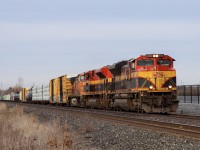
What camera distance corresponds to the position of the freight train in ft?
70.5

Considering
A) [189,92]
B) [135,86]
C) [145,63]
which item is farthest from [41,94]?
[145,63]

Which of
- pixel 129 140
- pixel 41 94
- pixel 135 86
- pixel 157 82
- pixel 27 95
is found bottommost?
pixel 129 140

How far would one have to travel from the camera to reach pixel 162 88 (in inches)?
859

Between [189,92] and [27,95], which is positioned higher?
[189,92]

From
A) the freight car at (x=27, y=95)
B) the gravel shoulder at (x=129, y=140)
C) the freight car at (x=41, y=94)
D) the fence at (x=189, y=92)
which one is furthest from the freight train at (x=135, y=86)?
the freight car at (x=27, y=95)

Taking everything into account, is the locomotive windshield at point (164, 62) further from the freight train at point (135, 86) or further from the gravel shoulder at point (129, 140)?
the gravel shoulder at point (129, 140)

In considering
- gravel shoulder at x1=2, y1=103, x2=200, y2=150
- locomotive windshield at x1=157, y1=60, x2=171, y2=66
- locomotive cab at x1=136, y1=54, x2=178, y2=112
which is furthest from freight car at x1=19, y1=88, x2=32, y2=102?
gravel shoulder at x1=2, y1=103, x2=200, y2=150

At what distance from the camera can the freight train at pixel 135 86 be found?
70.5 feet

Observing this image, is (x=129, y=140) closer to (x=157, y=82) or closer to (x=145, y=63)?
(x=157, y=82)

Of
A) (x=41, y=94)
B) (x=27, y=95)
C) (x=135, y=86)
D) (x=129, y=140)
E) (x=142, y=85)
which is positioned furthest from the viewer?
(x=27, y=95)

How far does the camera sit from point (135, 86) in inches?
877

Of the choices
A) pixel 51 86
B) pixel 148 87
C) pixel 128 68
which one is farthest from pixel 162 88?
pixel 51 86

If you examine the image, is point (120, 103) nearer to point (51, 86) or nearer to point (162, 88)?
point (162, 88)

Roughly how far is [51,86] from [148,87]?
Answer: 31.8 meters
